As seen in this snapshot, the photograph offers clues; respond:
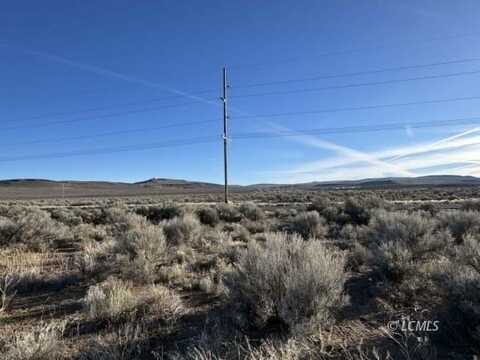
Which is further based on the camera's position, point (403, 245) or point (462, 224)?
point (462, 224)

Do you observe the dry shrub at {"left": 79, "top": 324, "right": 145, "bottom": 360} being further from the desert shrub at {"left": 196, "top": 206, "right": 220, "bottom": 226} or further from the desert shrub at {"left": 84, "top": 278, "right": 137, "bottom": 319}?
the desert shrub at {"left": 196, "top": 206, "right": 220, "bottom": 226}

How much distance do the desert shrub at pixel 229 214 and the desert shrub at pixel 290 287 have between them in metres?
14.5

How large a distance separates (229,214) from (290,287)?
53.0ft

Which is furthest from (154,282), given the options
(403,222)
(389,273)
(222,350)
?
(403,222)

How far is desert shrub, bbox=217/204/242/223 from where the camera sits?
2008 cm

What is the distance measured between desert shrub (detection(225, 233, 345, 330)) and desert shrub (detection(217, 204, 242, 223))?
14.5 metres

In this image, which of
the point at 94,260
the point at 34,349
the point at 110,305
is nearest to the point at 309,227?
the point at 94,260

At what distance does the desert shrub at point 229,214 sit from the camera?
2008 cm

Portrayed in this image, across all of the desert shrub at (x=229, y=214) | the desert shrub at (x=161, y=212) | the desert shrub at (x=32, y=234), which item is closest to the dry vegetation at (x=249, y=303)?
the desert shrub at (x=32, y=234)

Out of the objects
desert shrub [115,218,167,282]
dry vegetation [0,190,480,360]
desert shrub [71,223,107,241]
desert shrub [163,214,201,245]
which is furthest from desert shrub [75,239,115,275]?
desert shrub [71,223,107,241]

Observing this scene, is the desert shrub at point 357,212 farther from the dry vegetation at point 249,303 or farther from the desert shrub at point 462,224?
the dry vegetation at point 249,303

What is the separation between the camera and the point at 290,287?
456 cm

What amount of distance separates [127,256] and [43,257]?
3650 mm

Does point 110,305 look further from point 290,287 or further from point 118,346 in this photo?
point 290,287
